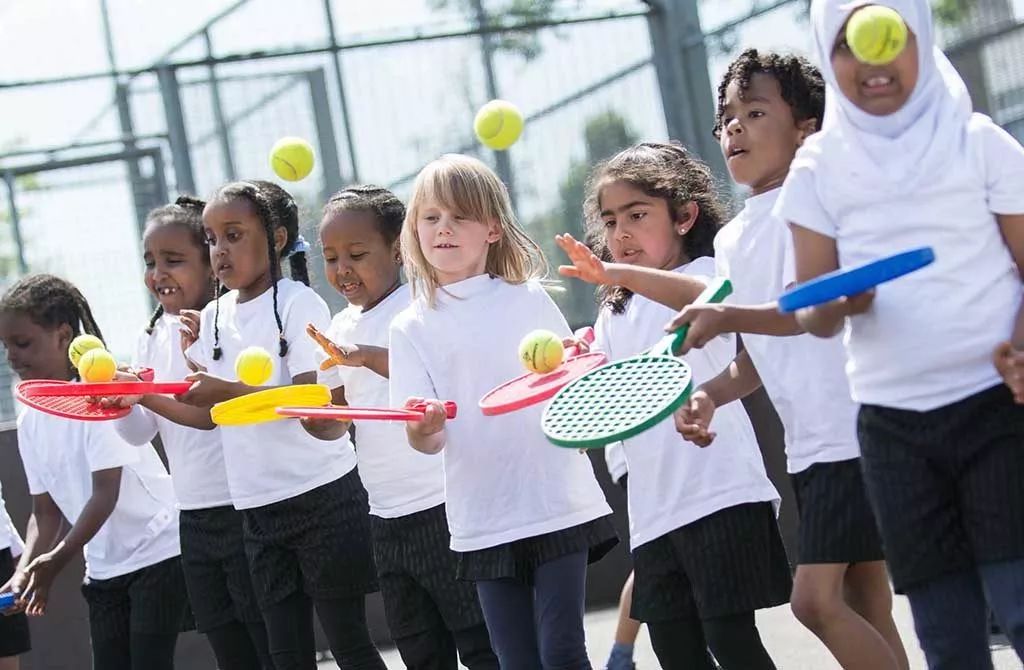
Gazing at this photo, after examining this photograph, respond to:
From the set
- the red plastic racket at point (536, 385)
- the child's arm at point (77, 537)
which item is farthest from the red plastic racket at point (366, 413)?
the child's arm at point (77, 537)

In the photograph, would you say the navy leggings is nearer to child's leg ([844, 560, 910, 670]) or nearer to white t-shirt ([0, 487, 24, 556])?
child's leg ([844, 560, 910, 670])

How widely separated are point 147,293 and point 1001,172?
5.12 meters

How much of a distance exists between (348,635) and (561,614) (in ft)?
3.47

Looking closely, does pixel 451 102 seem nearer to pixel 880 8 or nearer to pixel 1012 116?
pixel 1012 116

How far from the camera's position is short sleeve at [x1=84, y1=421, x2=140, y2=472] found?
16.9 ft

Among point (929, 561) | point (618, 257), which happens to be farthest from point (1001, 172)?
point (618, 257)

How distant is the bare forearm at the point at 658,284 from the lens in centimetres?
344

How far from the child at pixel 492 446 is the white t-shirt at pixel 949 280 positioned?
1157 millimetres

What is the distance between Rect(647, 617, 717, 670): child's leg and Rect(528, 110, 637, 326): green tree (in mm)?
4114

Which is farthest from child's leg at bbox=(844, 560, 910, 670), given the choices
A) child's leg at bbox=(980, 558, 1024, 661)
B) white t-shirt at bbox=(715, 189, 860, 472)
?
child's leg at bbox=(980, 558, 1024, 661)

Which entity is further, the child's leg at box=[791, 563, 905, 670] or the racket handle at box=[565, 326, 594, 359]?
the racket handle at box=[565, 326, 594, 359]

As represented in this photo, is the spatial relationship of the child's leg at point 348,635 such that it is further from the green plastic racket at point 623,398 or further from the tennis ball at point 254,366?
the green plastic racket at point 623,398

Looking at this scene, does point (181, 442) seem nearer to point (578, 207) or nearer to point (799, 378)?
point (799, 378)

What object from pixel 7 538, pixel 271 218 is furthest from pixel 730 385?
pixel 7 538
